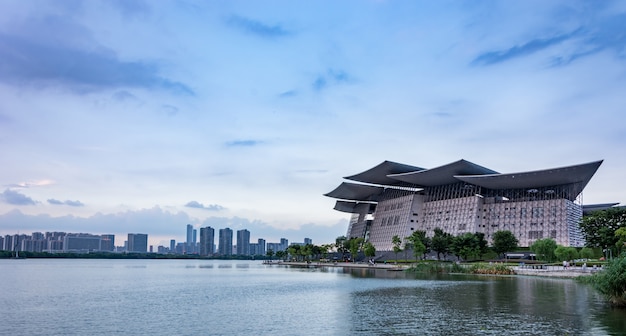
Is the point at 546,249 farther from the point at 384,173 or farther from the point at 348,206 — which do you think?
the point at 348,206

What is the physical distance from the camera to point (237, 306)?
33.5m

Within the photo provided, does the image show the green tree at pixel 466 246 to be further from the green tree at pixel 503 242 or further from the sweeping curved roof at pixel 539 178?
the sweeping curved roof at pixel 539 178

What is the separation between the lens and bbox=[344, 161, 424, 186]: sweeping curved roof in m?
110

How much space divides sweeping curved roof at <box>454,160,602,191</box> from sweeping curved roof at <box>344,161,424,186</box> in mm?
13033

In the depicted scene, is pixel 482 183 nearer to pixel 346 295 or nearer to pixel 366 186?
pixel 366 186

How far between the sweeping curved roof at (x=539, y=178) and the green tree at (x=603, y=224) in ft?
45.3

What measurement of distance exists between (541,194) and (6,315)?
3535 inches

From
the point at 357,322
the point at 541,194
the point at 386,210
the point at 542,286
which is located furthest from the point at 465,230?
the point at 357,322

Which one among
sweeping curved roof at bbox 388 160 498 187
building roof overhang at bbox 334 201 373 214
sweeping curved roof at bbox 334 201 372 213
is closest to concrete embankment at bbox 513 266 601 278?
sweeping curved roof at bbox 388 160 498 187

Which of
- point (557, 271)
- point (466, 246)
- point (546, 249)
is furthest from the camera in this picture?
point (466, 246)

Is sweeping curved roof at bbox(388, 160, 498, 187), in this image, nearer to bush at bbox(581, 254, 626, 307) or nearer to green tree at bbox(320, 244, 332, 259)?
green tree at bbox(320, 244, 332, 259)

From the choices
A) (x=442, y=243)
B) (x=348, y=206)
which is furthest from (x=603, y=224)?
(x=348, y=206)

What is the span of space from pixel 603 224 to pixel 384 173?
50242mm

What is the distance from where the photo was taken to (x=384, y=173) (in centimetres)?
11525
